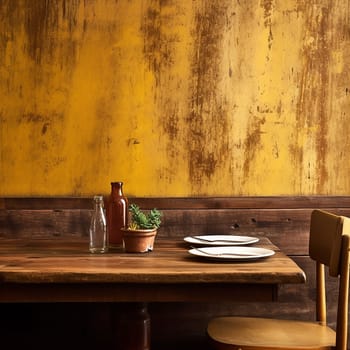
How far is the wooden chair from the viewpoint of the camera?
194 centimetres

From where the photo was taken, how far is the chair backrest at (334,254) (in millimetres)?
1908

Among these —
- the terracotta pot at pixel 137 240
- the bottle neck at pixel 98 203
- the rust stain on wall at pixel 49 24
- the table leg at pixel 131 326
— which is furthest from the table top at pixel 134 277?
the rust stain on wall at pixel 49 24

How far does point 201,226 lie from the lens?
9.06 ft

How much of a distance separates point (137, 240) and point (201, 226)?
73cm

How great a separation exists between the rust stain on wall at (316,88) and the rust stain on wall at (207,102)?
0.37 meters

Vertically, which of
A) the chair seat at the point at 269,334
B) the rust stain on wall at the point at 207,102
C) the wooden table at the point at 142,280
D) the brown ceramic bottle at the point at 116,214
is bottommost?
the chair seat at the point at 269,334

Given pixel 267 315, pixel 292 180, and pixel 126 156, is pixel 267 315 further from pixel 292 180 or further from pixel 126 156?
pixel 126 156

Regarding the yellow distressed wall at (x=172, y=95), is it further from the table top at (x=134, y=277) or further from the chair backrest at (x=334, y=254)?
the table top at (x=134, y=277)

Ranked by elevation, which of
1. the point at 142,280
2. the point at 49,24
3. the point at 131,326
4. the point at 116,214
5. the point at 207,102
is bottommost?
the point at 131,326

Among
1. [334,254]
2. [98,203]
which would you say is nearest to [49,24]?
[98,203]

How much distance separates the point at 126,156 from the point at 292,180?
79cm

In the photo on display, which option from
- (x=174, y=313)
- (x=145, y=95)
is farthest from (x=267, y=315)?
(x=145, y=95)

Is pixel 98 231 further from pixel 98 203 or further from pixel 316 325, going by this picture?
pixel 316 325

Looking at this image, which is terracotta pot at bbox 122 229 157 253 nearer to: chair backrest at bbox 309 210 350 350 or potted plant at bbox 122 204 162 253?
potted plant at bbox 122 204 162 253
